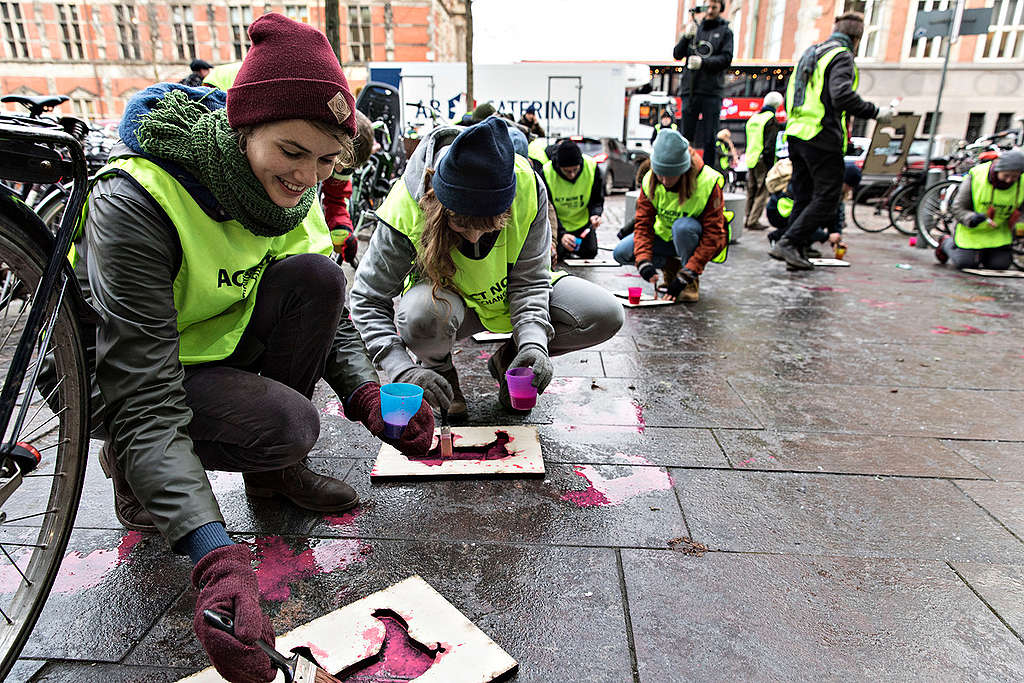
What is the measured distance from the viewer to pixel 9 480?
4.13ft

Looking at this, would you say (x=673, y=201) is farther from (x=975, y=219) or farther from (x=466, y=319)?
(x=975, y=219)

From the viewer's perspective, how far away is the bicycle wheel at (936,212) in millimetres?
6895

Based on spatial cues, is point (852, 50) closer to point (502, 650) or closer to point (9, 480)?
point (502, 650)

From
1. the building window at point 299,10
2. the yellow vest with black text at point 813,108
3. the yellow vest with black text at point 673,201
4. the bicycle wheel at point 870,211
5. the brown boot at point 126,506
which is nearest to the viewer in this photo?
the brown boot at point 126,506

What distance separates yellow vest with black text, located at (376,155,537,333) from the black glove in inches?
208

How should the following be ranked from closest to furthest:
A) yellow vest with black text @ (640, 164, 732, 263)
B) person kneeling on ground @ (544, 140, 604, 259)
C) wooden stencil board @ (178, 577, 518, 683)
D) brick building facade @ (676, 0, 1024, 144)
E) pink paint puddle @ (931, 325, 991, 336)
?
wooden stencil board @ (178, 577, 518, 683) < pink paint puddle @ (931, 325, 991, 336) < yellow vest with black text @ (640, 164, 732, 263) < person kneeling on ground @ (544, 140, 604, 259) < brick building facade @ (676, 0, 1024, 144)

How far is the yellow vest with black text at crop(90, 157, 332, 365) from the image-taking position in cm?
140

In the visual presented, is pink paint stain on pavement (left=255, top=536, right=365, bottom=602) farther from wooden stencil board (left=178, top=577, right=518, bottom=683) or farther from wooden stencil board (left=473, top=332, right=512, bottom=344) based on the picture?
wooden stencil board (left=473, top=332, right=512, bottom=344)

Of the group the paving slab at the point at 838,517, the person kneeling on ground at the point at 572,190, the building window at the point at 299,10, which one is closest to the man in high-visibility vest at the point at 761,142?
the person kneeling on ground at the point at 572,190

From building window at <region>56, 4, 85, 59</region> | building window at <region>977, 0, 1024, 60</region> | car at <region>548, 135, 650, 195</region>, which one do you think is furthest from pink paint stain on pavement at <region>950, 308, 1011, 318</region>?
building window at <region>56, 4, 85, 59</region>

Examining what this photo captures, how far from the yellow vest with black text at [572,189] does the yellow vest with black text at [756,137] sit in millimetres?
3830

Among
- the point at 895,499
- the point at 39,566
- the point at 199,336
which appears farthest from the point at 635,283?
the point at 39,566

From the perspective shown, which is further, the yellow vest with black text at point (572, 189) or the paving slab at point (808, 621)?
the yellow vest with black text at point (572, 189)

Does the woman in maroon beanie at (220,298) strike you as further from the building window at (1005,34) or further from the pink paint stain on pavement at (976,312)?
the building window at (1005,34)
